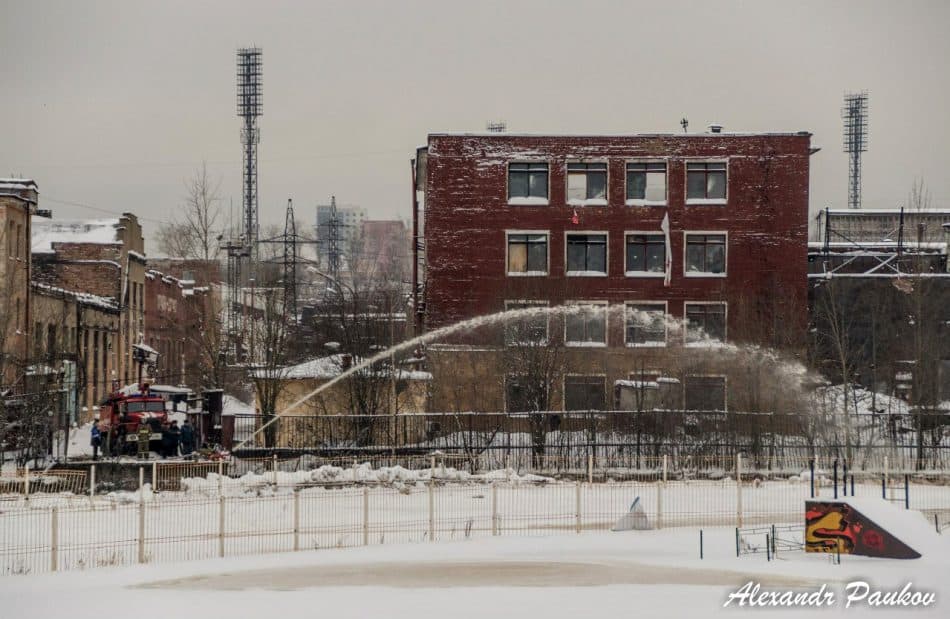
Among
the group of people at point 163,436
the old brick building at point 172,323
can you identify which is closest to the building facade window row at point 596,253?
the group of people at point 163,436

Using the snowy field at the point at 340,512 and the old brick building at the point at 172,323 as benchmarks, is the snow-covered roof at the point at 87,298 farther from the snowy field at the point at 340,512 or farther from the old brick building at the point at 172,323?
the snowy field at the point at 340,512

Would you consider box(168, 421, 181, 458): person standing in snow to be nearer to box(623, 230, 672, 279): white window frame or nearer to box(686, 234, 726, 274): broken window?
box(623, 230, 672, 279): white window frame

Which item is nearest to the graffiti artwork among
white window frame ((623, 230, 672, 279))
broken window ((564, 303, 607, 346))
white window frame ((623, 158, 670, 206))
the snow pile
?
the snow pile

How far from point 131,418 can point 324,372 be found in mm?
11415

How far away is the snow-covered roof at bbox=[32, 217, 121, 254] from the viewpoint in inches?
3201

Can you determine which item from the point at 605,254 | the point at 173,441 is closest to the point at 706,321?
the point at 605,254

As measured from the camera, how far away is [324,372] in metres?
64.0

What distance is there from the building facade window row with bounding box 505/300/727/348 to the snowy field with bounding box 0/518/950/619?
29996 mm

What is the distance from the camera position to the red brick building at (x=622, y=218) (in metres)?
67.9

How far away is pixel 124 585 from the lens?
98.4 ft

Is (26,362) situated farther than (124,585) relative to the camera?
Yes

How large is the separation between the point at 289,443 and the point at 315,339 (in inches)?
1415

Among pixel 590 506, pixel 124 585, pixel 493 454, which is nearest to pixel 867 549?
pixel 590 506

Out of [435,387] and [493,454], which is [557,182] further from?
[493,454]
